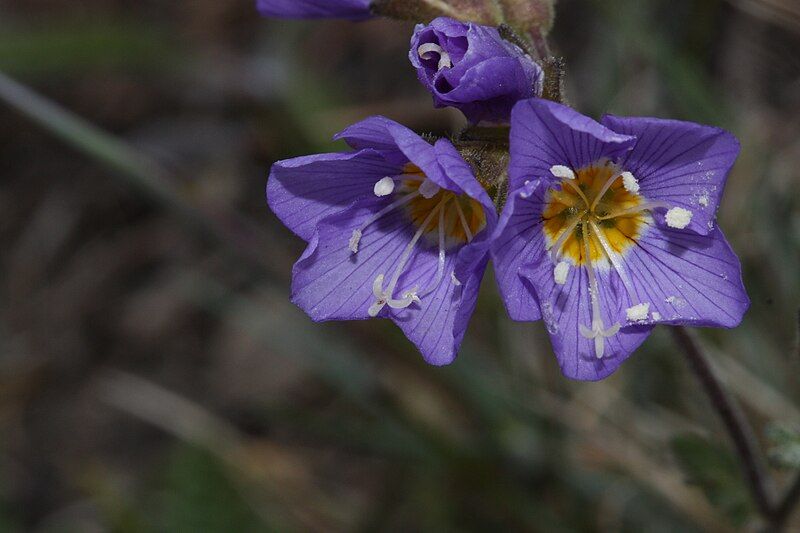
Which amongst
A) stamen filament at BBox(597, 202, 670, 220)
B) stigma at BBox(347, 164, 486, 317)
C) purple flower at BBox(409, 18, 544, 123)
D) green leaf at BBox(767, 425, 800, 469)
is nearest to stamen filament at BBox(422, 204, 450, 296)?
stigma at BBox(347, 164, 486, 317)

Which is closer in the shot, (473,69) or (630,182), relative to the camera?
(473,69)

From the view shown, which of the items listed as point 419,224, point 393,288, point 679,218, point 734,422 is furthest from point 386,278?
point 734,422

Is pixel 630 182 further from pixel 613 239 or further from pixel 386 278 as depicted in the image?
pixel 386 278

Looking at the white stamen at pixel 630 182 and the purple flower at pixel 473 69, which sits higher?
the purple flower at pixel 473 69

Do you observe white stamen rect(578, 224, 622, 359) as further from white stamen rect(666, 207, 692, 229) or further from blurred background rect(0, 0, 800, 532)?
blurred background rect(0, 0, 800, 532)

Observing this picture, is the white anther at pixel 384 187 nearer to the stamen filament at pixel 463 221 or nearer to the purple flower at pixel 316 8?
the stamen filament at pixel 463 221

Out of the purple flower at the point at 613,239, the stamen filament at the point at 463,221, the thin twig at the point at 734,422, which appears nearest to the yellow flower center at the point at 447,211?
the stamen filament at the point at 463,221

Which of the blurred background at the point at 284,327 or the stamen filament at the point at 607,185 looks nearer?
the stamen filament at the point at 607,185
